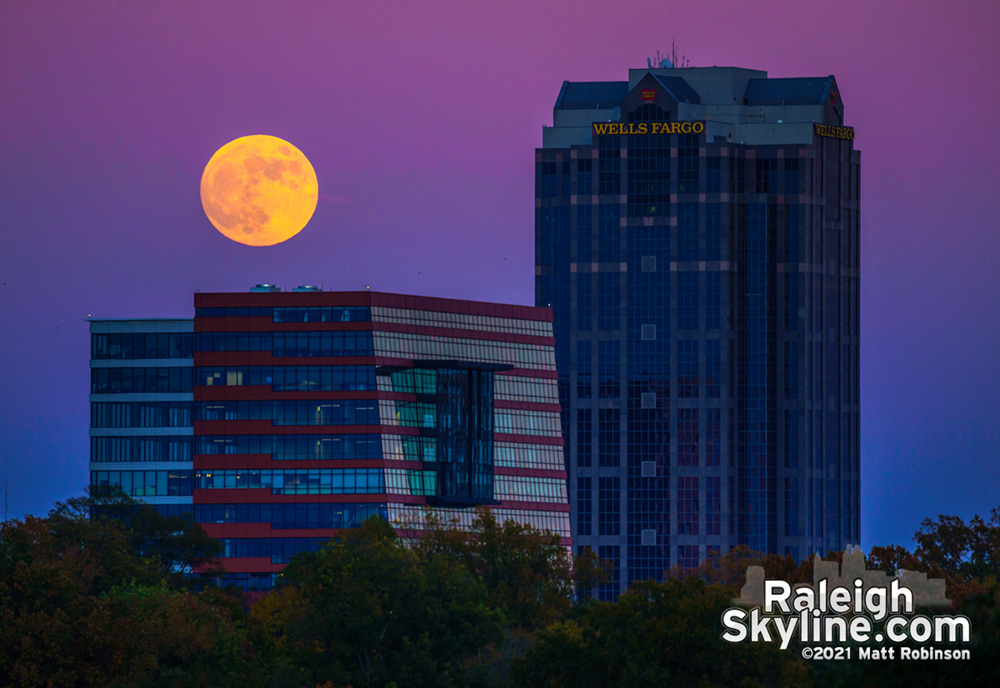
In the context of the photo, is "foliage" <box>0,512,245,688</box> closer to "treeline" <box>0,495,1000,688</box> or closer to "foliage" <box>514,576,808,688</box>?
"treeline" <box>0,495,1000,688</box>

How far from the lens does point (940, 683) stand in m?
69.2

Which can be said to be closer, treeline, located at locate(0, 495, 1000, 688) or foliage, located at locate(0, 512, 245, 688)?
treeline, located at locate(0, 495, 1000, 688)

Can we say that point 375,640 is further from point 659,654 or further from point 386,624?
point 659,654

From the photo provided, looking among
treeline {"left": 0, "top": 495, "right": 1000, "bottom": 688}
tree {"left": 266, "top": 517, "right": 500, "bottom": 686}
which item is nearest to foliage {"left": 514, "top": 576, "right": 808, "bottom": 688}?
treeline {"left": 0, "top": 495, "right": 1000, "bottom": 688}

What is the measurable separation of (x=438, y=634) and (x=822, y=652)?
122 ft

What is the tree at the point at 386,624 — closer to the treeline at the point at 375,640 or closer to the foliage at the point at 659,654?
the treeline at the point at 375,640

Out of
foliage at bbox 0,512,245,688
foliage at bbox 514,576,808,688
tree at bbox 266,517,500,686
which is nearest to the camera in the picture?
A: foliage at bbox 514,576,808,688

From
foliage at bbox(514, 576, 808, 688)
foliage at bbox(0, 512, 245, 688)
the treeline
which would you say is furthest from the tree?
foliage at bbox(514, 576, 808, 688)

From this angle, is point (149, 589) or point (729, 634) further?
point (149, 589)

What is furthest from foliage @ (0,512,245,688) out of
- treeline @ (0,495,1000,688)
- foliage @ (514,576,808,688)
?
foliage @ (514,576,808,688)

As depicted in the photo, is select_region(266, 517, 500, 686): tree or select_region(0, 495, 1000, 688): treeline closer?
select_region(0, 495, 1000, 688): treeline

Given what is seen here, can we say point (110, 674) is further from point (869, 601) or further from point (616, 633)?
point (869, 601)

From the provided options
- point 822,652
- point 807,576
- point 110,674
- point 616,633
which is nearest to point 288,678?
point 110,674

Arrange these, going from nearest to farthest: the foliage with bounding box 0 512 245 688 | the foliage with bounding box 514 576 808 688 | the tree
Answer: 1. the foliage with bounding box 514 576 808 688
2. the foliage with bounding box 0 512 245 688
3. the tree
